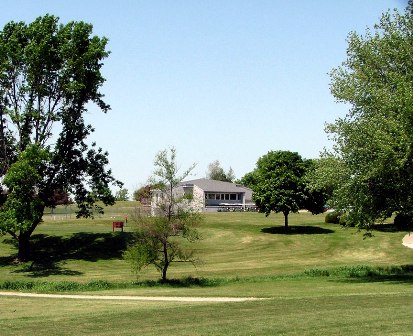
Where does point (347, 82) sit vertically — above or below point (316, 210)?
above

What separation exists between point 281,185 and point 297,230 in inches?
209

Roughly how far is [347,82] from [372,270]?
13853 mm

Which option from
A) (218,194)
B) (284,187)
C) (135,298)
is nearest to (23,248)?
(135,298)

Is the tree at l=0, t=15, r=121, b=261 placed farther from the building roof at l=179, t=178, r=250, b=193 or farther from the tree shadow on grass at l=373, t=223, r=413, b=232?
the building roof at l=179, t=178, r=250, b=193

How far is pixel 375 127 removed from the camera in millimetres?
31859

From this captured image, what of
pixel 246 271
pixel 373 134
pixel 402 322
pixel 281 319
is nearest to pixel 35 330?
pixel 281 319

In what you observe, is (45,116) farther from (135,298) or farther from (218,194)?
(218,194)

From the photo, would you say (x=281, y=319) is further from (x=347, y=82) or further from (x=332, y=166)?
(x=347, y=82)

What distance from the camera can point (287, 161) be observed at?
67312 millimetres

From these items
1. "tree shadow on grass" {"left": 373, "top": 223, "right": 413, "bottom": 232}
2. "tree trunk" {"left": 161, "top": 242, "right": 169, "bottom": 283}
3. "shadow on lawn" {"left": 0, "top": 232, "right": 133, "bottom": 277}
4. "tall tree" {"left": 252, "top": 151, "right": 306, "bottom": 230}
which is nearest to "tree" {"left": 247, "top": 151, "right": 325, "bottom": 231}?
"tall tree" {"left": 252, "top": 151, "right": 306, "bottom": 230}

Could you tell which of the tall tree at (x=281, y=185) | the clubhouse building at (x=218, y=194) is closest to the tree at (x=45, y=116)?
the tall tree at (x=281, y=185)

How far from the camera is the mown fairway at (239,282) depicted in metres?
15.6

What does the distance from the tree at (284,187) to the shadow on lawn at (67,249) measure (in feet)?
52.3

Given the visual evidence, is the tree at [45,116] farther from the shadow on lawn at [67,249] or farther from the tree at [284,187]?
the tree at [284,187]
